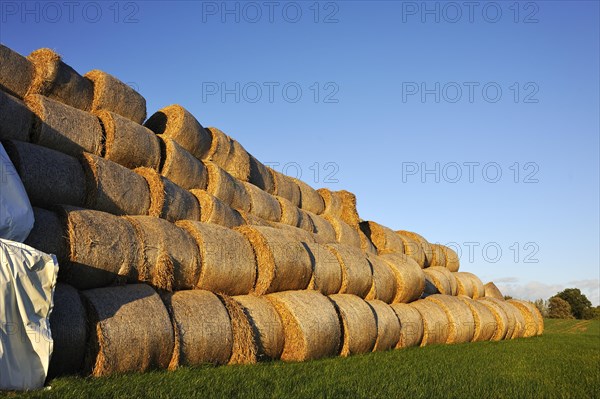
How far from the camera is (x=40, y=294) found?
5.30m

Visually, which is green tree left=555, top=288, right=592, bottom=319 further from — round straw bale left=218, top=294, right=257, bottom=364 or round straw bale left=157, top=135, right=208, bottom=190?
round straw bale left=218, top=294, right=257, bottom=364

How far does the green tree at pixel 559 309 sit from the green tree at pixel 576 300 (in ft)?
3.06

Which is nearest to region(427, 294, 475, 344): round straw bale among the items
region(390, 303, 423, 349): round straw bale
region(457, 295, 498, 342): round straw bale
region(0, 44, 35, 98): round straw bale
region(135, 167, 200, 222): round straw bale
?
region(457, 295, 498, 342): round straw bale

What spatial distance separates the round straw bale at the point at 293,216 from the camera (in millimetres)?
13273

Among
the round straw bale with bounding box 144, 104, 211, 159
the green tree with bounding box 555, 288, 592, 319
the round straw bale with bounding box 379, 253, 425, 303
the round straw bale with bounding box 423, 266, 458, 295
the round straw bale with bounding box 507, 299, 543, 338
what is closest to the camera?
the round straw bale with bounding box 144, 104, 211, 159

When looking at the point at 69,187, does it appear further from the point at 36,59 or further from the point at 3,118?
the point at 36,59

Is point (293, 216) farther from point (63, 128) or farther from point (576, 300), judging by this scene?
point (576, 300)

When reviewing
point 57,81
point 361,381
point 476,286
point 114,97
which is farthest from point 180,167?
point 476,286

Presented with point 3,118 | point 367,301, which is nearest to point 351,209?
point 367,301

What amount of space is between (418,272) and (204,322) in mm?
7250

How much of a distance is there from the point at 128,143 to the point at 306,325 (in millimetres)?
4154

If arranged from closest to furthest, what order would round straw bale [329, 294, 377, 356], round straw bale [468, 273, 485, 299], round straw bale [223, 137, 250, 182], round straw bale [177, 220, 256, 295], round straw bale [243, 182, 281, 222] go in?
round straw bale [177, 220, 256, 295] → round straw bale [329, 294, 377, 356] → round straw bale [243, 182, 281, 222] → round straw bale [223, 137, 250, 182] → round straw bale [468, 273, 485, 299]

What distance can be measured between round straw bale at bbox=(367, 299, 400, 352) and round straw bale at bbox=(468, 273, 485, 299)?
9.49m

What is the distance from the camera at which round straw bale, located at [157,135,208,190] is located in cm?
1023
